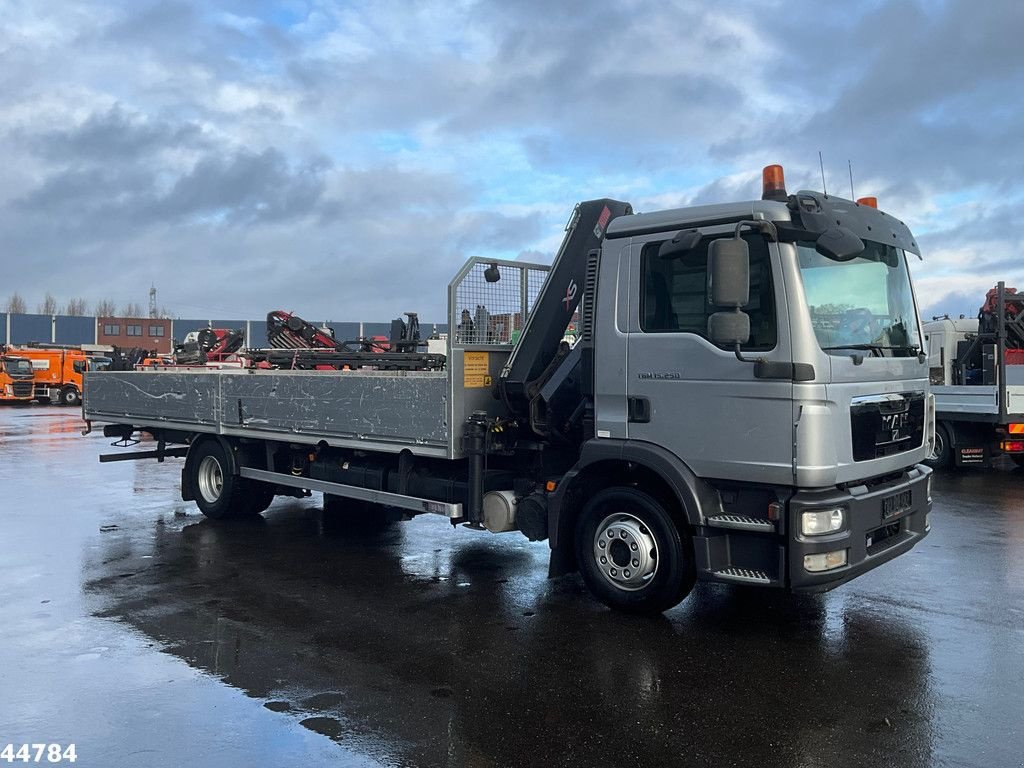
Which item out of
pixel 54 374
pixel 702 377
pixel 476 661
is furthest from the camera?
pixel 54 374

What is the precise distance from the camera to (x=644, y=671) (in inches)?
193

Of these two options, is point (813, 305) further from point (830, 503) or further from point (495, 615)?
point (495, 615)

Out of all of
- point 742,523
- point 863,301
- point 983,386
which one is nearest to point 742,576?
point 742,523

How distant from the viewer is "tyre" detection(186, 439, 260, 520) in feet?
31.2

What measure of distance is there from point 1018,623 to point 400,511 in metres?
6.28

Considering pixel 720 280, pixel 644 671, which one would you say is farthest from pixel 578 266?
pixel 644 671

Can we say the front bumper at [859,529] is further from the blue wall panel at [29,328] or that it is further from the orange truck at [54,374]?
the blue wall panel at [29,328]

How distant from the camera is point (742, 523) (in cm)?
524

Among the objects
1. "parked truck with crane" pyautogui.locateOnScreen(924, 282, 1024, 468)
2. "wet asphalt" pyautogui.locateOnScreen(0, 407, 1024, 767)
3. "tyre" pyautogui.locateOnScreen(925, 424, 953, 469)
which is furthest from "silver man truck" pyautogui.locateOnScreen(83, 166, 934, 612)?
"tyre" pyautogui.locateOnScreen(925, 424, 953, 469)

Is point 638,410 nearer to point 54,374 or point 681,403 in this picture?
point 681,403

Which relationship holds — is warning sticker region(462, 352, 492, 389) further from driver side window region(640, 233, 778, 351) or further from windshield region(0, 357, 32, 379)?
windshield region(0, 357, 32, 379)

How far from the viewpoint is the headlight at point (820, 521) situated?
500 cm

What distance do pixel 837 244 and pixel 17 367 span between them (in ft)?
125

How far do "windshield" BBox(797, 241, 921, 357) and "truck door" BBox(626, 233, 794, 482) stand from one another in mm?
273
